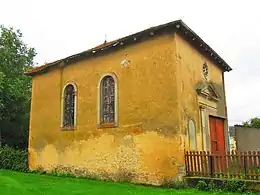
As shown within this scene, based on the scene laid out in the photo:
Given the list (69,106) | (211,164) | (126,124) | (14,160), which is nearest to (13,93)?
(14,160)

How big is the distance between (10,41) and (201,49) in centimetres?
2000

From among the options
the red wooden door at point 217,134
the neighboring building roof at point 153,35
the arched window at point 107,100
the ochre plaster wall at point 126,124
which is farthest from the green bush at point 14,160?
the red wooden door at point 217,134

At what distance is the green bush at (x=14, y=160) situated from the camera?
1728 cm

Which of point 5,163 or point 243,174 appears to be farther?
point 5,163

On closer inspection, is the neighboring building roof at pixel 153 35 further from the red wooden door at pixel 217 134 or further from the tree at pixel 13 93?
the tree at pixel 13 93

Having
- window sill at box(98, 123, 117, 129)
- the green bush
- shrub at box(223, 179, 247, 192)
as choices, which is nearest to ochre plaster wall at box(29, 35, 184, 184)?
window sill at box(98, 123, 117, 129)

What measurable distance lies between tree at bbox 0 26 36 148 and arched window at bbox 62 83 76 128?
10101 mm

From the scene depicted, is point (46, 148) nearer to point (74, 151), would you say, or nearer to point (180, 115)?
point (74, 151)

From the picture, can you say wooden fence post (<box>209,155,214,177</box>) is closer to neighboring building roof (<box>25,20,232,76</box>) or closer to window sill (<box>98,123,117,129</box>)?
window sill (<box>98,123,117,129</box>)

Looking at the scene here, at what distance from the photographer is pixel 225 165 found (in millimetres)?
10633

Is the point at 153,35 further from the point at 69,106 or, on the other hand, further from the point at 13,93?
the point at 13,93

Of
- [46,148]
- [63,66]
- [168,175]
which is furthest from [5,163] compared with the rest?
[168,175]

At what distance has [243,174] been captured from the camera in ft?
33.5

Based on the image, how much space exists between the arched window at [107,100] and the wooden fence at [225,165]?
4028 mm
